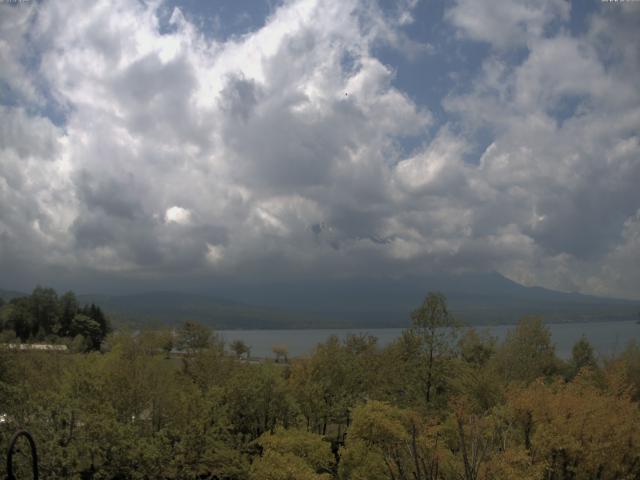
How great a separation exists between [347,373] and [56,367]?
28.9 m

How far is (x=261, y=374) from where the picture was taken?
124 feet

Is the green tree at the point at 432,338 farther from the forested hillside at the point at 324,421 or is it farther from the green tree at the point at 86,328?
the green tree at the point at 86,328

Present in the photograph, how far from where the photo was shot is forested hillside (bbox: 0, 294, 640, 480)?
84.8 feet

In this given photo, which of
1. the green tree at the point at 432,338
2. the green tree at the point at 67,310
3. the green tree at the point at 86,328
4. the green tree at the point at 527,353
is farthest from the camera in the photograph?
the green tree at the point at 67,310

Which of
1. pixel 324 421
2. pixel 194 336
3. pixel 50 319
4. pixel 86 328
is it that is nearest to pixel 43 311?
pixel 50 319

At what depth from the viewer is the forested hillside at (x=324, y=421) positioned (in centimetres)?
2584

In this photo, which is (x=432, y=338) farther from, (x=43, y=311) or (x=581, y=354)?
(x=43, y=311)

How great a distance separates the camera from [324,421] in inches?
1598

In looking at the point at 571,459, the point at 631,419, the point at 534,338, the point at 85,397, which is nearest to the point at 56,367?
the point at 85,397

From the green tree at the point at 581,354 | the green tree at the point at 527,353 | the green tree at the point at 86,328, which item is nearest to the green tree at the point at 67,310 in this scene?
the green tree at the point at 86,328

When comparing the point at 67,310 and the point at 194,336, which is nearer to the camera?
the point at 194,336

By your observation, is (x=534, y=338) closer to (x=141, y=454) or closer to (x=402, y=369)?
(x=402, y=369)

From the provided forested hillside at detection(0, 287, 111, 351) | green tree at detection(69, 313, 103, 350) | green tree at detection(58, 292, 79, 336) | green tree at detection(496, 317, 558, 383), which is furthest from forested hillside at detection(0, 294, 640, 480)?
green tree at detection(58, 292, 79, 336)

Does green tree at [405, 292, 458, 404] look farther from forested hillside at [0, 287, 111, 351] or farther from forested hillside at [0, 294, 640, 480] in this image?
forested hillside at [0, 287, 111, 351]
